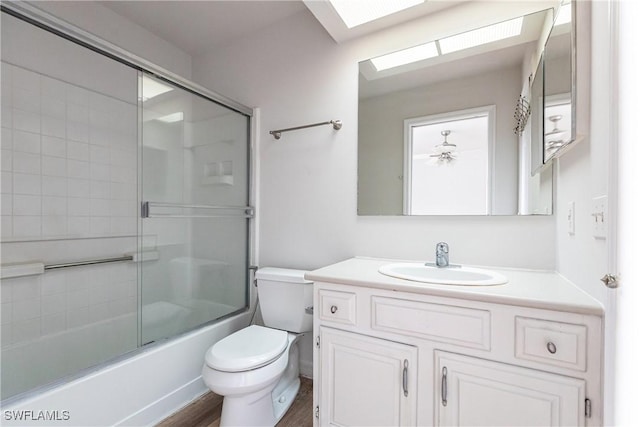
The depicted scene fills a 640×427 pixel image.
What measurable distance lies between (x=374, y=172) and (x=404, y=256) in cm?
53

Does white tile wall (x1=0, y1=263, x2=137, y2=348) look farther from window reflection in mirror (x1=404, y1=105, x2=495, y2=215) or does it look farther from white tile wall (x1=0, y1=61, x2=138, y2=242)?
window reflection in mirror (x1=404, y1=105, x2=495, y2=215)

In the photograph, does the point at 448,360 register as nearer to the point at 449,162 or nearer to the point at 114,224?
the point at 449,162

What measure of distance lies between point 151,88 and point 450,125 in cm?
172

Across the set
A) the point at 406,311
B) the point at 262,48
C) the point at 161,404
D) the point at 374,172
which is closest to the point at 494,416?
the point at 406,311

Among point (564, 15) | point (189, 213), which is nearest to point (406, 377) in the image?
point (564, 15)

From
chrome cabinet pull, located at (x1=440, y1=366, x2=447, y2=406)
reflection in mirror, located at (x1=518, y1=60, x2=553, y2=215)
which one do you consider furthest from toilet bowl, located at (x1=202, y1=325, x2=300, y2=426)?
reflection in mirror, located at (x1=518, y1=60, x2=553, y2=215)

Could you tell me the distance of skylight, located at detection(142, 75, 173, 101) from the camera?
66.6 inches

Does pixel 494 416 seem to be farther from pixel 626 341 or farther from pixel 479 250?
pixel 479 250

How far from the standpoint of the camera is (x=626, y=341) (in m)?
0.72

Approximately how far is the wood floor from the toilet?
1.9 inches

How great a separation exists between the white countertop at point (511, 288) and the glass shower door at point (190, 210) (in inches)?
41.2

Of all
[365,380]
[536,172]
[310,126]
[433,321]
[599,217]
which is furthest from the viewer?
[310,126]

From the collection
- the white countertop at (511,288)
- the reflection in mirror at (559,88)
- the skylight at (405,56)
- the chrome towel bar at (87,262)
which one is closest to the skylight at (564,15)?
the reflection in mirror at (559,88)

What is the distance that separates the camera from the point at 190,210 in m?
1.97
